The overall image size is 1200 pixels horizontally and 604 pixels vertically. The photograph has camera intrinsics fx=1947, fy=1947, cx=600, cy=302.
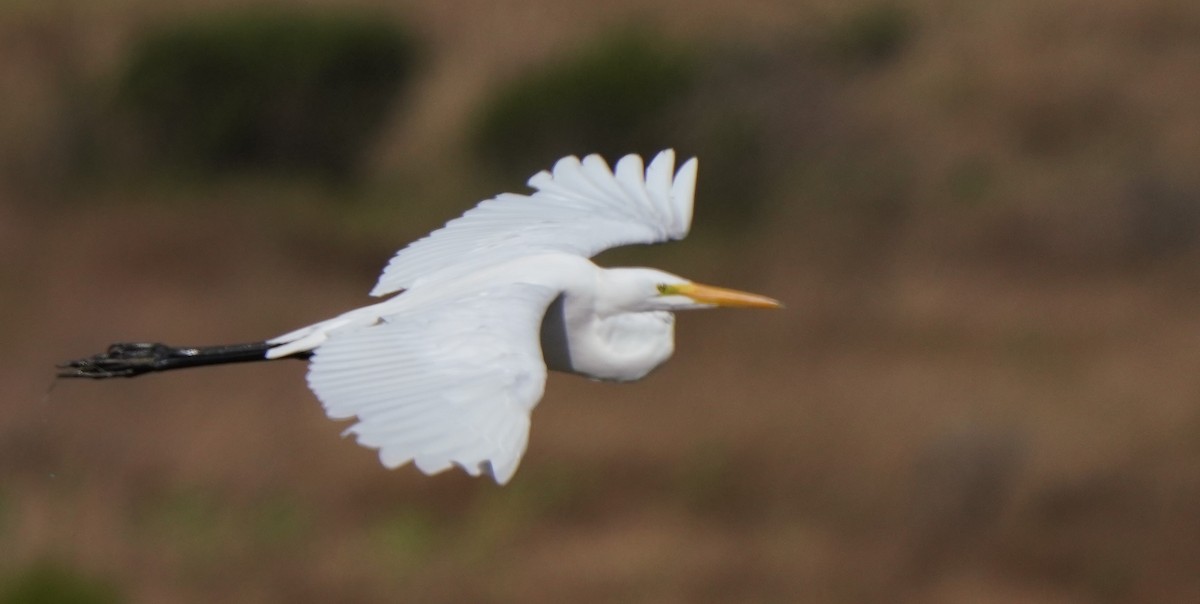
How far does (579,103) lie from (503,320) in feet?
31.1

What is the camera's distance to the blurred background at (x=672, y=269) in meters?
9.38

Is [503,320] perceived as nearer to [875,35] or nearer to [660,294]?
[660,294]

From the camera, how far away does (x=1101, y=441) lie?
9.64m

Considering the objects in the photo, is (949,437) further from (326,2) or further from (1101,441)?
(326,2)

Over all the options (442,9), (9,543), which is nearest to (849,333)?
(9,543)

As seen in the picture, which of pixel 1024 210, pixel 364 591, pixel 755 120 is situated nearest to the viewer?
pixel 364 591

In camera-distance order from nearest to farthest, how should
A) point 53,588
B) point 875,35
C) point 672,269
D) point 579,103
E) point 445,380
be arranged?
point 445,380 < point 53,588 < point 672,269 < point 875,35 < point 579,103

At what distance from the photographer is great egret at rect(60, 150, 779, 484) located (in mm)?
3949

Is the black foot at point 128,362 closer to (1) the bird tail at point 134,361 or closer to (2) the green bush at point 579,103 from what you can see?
(1) the bird tail at point 134,361

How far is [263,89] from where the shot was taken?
47.5 feet

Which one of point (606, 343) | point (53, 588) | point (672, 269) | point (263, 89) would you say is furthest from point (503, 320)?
point (263, 89)

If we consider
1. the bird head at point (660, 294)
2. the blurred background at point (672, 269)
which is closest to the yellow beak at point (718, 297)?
the bird head at point (660, 294)

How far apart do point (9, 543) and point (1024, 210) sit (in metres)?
6.26

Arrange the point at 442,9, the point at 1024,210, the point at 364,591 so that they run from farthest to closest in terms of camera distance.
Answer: the point at 442,9 → the point at 1024,210 → the point at 364,591
